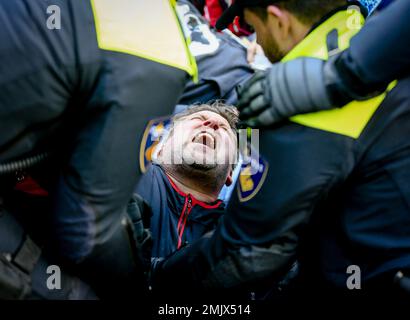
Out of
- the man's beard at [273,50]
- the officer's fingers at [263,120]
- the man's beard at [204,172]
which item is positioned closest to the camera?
the officer's fingers at [263,120]

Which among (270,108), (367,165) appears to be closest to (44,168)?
(270,108)

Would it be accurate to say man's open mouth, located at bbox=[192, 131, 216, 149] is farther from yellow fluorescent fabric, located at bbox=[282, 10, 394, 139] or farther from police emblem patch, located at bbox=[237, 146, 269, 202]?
yellow fluorescent fabric, located at bbox=[282, 10, 394, 139]

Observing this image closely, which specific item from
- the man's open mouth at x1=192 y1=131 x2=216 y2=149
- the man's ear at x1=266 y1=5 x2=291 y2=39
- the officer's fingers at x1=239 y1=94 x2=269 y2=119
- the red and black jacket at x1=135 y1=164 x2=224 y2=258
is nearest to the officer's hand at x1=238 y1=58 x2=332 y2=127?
the officer's fingers at x1=239 y1=94 x2=269 y2=119

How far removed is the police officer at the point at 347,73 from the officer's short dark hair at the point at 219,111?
35.1 inches

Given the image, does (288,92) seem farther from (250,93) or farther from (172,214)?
(172,214)

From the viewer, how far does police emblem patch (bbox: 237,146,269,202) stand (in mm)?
825

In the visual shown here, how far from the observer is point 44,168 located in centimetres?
84

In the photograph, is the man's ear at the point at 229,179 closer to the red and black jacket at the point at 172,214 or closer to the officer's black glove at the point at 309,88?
the red and black jacket at the point at 172,214

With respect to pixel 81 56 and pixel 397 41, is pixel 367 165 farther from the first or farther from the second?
pixel 81 56

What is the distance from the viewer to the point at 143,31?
69 centimetres

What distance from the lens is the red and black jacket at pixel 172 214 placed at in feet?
4.54

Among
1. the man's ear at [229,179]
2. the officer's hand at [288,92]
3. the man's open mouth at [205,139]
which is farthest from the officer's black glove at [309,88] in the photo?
the man's ear at [229,179]

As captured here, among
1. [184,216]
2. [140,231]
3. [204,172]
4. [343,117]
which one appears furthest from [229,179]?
[343,117]

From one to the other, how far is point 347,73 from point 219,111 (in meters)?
1.03
